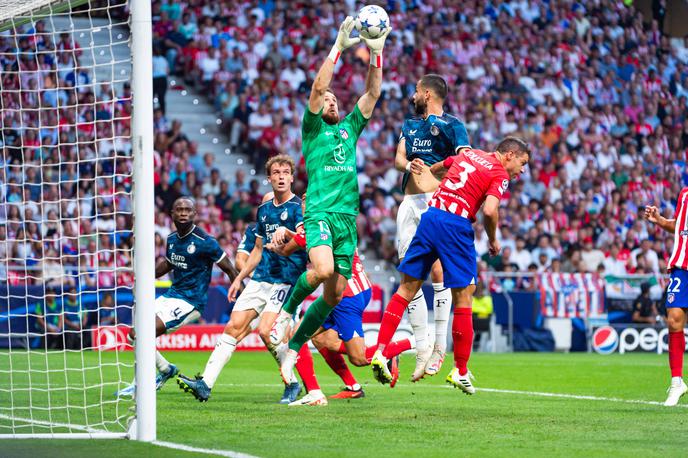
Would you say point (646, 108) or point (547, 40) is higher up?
point (547, 40)

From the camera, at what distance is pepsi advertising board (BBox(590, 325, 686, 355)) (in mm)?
23312

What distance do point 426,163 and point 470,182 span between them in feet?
4.67

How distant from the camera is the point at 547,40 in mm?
32125

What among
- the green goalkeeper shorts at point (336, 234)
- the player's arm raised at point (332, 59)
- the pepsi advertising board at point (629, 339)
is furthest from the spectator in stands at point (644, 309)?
the player's arm raised at point (332, 59)

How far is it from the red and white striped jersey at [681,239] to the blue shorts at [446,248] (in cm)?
211

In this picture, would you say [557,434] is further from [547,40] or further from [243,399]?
[547,40]

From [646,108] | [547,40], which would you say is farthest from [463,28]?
[646,108]

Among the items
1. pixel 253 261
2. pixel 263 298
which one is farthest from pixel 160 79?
pixel 263 298

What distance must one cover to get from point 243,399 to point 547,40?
75.0 ft

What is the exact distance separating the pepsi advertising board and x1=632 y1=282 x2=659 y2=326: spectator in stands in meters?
0.44

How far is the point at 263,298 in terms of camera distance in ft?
37.1

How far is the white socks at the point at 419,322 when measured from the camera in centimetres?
1145

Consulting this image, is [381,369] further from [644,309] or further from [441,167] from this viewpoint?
[644,309]

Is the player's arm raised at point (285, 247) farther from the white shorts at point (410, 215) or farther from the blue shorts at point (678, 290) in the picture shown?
the blue shorts at point (678, 290)
